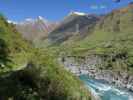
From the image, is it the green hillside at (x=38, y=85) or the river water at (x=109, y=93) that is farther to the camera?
the river water at (x=109, y=93)

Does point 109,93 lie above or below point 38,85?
below

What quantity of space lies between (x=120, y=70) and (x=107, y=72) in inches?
146

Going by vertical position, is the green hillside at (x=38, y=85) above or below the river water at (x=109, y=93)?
above

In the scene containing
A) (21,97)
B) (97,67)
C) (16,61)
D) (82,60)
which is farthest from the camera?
(82,60)

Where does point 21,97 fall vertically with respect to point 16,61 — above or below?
below

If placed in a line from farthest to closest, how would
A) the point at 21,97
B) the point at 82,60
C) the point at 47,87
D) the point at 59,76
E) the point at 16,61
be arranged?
1. the point at 82,60
2. the point at 16,61
3. the point at 59,76
4. the point at 47,87
5. the point at 21,97

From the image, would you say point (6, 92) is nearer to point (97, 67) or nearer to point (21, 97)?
point (21, 97)

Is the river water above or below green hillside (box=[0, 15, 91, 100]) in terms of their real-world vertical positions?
below

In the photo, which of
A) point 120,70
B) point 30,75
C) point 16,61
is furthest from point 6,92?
point 120,70

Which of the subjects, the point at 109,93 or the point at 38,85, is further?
the point at 109,93

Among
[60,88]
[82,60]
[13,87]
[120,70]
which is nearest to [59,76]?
[60,88]

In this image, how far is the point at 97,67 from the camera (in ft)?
341

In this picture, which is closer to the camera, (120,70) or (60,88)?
(60,88)

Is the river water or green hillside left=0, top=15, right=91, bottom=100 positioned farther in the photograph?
the river water
